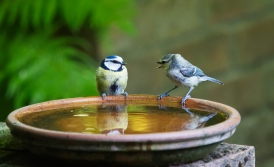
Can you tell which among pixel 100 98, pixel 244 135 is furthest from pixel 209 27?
pixel 100 98

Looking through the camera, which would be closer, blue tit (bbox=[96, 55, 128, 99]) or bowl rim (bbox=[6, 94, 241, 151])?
bowl rim (bbox=[6, 94, 241, 151])

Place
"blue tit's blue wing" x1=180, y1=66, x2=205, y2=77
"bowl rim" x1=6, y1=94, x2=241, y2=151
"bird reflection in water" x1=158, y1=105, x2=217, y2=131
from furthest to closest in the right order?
"blue tit's blue wing" x1=180, y1=66, x2=205, y2=77, "bird reflection in water" x1=158, y1=105, x2=217, y2=131, "bowl rim" x1=6, y1=94, x2=241, y2=151

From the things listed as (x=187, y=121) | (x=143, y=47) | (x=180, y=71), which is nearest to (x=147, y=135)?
(x=187, y=121)

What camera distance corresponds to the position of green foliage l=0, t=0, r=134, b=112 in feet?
11.8

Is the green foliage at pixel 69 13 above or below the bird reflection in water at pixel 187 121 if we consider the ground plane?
above

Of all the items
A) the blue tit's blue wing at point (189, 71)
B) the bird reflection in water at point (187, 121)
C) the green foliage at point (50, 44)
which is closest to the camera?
the bird reflection in water at point (187, 121)

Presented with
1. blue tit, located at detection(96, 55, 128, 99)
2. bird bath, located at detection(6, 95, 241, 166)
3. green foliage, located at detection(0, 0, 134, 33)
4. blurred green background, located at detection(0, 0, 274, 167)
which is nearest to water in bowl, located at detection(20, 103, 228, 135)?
bird bath, located at detection(6, 95, 241, 166)

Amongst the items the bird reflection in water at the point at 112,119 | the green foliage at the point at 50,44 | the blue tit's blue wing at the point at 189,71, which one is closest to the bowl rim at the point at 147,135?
the bird reflection in water at the point at 112,119

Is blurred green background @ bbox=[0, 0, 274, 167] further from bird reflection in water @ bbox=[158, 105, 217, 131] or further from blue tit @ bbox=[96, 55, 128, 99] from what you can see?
A: bird reflection in water @ bbox=[158, 105, 217, 131]

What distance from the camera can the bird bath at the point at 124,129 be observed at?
5.04 ft

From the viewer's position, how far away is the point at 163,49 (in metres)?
4.53

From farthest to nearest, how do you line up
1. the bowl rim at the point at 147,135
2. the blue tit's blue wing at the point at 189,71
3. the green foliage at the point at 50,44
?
the green foliage at the point at 50,44, the blue tit's blue wing at the point at 189,71, the bowl rim at the point at 147,135

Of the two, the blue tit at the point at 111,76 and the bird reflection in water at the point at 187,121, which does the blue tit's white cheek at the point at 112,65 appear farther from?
Answer: the bird reflection in water at the point at 187,121

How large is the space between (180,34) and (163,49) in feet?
0.71
